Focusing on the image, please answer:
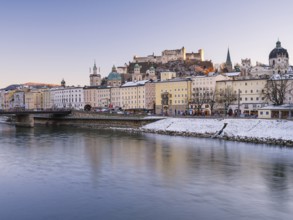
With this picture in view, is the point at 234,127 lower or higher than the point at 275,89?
lower

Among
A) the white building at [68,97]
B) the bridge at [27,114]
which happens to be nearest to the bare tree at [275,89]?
the bridge at [27,114]

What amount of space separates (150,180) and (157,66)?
141970mm

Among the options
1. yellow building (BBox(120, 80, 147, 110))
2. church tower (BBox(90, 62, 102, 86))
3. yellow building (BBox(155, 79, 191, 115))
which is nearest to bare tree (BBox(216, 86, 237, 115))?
yellow building (BBox(155, 79, 191, 115))

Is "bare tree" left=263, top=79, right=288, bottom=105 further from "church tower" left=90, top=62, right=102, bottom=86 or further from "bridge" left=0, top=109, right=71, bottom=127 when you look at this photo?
"church tower" left=90, top=62, right=102, bottom=86

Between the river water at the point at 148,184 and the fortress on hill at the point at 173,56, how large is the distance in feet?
448

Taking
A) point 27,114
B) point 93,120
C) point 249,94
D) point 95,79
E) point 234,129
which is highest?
point 95,79

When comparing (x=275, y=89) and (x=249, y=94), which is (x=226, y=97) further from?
(x=275, y=89)

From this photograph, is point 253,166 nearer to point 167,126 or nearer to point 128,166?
point 128,166

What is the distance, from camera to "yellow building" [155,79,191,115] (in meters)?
81.7

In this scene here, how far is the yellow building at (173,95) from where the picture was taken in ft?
268

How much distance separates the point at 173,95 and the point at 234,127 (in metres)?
41.0

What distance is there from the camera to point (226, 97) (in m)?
68.2

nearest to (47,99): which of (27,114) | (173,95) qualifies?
(173,95)

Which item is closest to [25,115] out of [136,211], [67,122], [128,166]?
[67,122]
